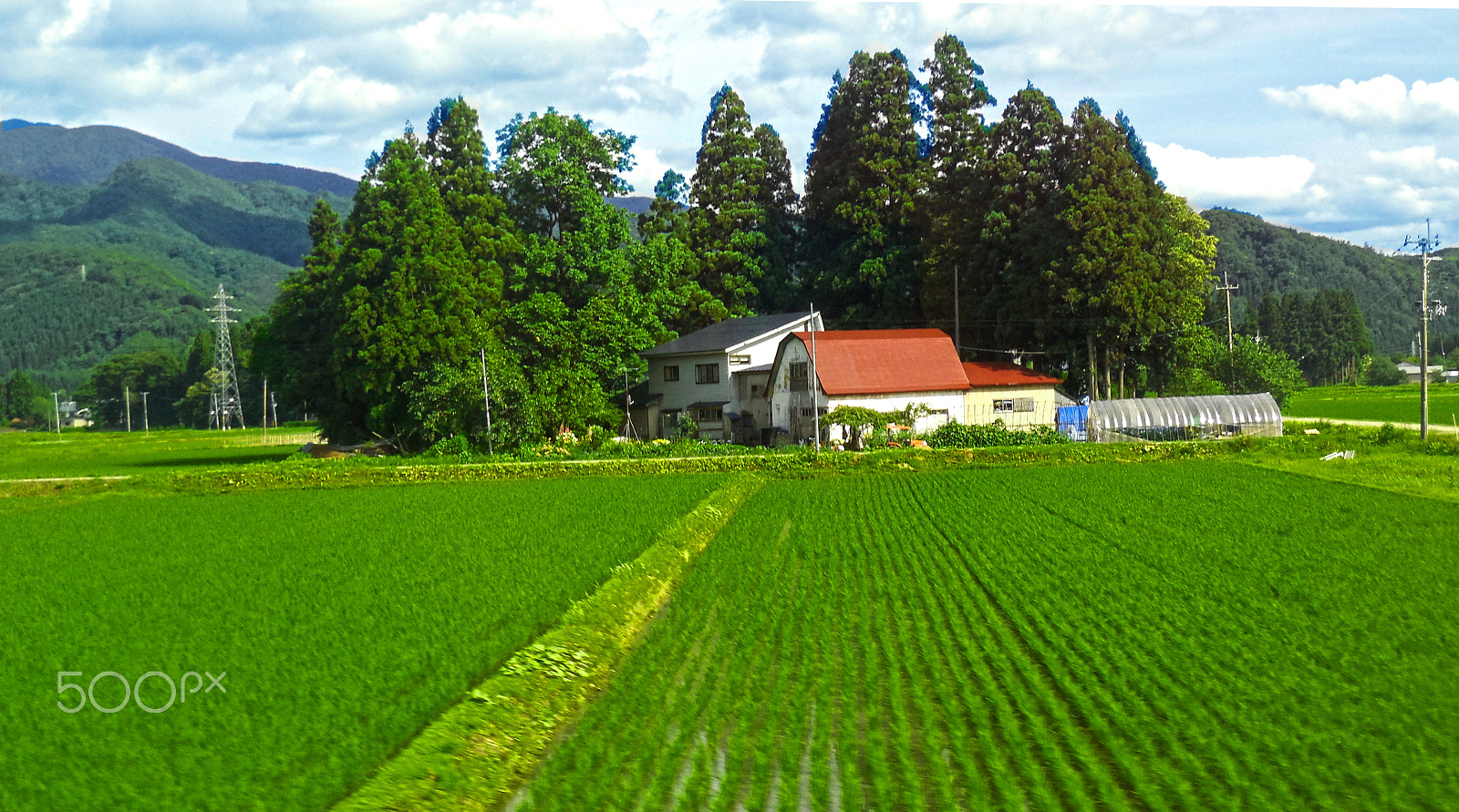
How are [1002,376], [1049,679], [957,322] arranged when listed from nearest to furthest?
[1049,679] → [1002,376] → [957,322]

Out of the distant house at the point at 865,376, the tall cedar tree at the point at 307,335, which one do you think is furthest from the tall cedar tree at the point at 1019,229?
the tall cedar tree at the point at 307,335

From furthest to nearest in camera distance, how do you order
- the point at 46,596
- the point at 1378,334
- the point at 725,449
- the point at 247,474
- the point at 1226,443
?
the point at 1378,334, the point at 725,449, the point at 1226,443, the point at 247,474, the point at 46,596

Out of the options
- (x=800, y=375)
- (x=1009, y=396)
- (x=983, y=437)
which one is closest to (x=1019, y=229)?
(x=1009, y=396)

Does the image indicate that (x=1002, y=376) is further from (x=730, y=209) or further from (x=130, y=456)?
(x=130, y=456)

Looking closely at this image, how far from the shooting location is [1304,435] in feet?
100

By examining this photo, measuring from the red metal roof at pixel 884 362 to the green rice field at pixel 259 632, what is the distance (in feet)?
52.8

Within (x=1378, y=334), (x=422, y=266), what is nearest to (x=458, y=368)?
(x=422, y=266)

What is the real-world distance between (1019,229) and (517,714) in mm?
37635

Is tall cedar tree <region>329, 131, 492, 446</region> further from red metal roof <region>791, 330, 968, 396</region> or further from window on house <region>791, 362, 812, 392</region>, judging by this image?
Answer: red metal roof <region>791, 330, 968, 396</region>

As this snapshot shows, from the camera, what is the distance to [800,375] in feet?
121

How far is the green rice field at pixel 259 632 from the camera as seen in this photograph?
6176 mm

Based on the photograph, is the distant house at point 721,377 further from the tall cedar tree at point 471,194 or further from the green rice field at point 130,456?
the green rice field at point 130,456

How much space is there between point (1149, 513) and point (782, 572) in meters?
7.60

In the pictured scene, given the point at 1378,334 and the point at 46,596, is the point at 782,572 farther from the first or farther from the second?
the point at 1378,334
